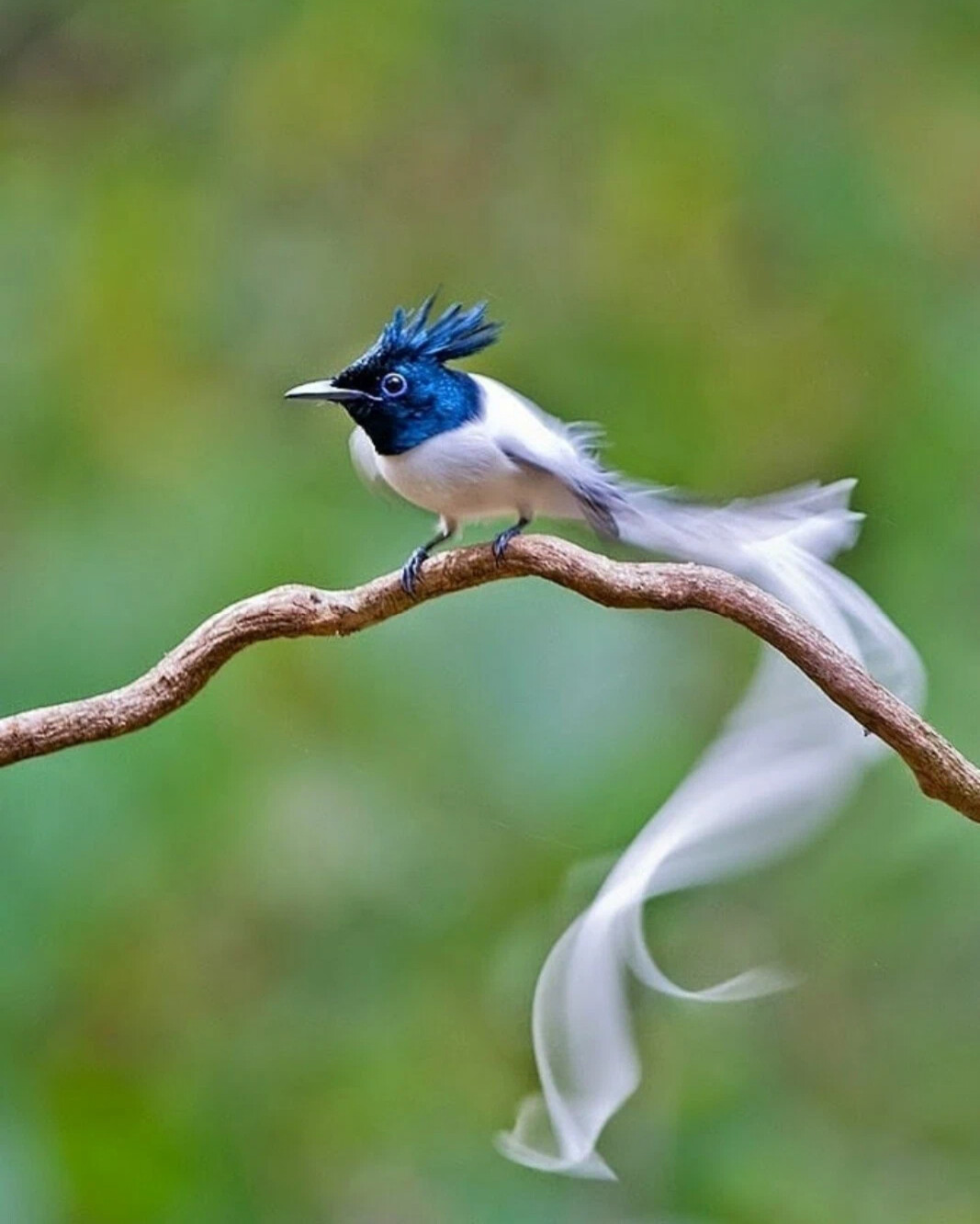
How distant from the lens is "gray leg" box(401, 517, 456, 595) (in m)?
0.50

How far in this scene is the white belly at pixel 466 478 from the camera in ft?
1.82

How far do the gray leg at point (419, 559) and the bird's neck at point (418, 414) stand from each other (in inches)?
1.1

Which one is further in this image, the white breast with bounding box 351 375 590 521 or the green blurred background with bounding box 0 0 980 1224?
the green blurred background with bounding box 0 0 980 1224

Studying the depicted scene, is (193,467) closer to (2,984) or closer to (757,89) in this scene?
(2,984)

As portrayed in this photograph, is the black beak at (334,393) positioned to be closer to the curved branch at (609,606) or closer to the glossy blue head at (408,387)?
the glossy blue head at (408,387)

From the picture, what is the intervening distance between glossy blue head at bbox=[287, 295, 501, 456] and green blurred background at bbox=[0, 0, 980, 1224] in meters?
0.45

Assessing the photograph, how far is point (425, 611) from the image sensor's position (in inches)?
46.4

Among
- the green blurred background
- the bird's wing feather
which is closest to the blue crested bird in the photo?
the bird's wing feather

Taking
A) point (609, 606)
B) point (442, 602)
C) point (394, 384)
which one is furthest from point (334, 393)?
point (442, 602)

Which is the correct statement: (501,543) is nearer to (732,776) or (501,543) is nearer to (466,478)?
(466,478)

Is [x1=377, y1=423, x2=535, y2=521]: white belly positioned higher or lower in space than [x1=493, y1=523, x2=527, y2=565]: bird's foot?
higher

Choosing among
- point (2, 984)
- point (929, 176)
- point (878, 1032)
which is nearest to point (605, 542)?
point (2, 984)

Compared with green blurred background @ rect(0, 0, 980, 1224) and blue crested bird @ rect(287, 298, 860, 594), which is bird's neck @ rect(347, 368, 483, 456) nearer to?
blue crested bird @ rect(287, 298, 860, 594)

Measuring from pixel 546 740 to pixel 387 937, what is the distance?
19cm
